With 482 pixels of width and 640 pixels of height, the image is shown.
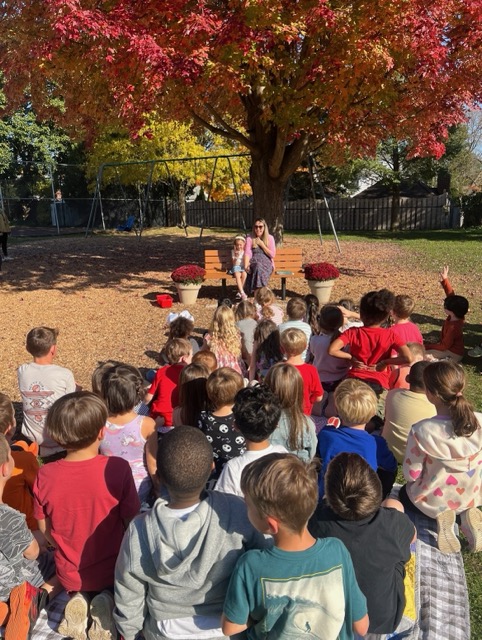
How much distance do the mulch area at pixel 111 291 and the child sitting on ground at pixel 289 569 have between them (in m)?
4.78

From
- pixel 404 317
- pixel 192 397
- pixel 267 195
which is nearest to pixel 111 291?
pixel 267 195

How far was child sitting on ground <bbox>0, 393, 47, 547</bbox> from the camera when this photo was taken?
3.33m

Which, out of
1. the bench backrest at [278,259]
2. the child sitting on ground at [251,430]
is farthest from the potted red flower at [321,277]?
the child sitting on ground at [251,430]

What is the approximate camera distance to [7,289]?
11281mm

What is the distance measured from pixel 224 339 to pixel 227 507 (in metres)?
3.09

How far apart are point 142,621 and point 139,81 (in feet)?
29.3

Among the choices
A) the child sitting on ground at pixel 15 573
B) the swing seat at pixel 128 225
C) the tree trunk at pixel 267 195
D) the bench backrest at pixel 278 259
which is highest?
the tree trunk at pixel 267 195

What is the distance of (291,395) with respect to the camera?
3.81 metres

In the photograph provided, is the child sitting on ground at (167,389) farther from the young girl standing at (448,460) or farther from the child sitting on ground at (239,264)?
the child sitting on ground at (239,264)

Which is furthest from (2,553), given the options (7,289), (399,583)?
(7,289)

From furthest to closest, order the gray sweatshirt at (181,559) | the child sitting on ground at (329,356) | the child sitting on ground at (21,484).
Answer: the child sitting on ground at (329,356) → the child sitting on ground at (21,484) → the gray sweatshirt at (181,559)

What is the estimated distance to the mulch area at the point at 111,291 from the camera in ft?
26.0

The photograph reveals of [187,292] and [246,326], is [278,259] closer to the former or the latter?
[187,292]

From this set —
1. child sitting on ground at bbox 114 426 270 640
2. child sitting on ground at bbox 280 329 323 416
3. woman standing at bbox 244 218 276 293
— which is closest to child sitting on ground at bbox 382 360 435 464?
child sitting on ground at bbox 280 329 323 416
